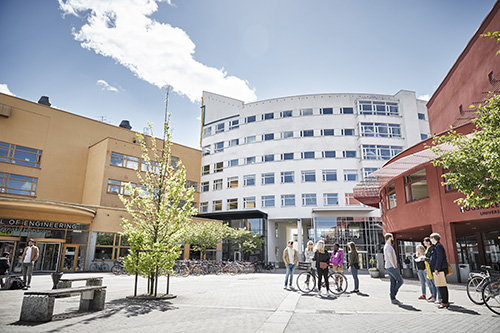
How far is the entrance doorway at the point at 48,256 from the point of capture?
78.2 ft

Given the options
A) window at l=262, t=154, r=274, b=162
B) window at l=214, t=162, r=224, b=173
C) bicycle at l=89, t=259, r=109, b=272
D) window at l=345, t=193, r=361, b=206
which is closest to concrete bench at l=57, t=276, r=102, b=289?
bicycle at l=89, t=259, r=109, b=272

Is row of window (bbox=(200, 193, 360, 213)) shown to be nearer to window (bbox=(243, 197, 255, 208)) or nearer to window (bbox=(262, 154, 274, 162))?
window (bbox=(243, 197, 255, 208))

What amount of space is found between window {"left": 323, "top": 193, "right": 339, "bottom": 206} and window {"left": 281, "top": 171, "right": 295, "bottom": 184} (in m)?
4.14

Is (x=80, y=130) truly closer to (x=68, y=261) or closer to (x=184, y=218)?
(x=68, y=261)

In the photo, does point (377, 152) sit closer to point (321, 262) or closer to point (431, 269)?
point (321, 262)

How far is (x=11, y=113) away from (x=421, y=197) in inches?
1310

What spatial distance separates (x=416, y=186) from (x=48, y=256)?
2550 cm

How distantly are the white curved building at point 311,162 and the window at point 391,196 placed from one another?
11.9m

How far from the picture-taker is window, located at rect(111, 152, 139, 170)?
31859 millimetres

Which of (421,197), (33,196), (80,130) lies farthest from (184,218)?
(80,130)

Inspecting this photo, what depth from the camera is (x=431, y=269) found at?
8.73 m

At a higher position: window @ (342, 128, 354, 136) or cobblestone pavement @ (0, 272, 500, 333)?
window @ (342, 128, 354, 136)

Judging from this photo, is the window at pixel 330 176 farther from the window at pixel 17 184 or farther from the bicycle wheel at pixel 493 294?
the bicycle wheel at pixel 493 294

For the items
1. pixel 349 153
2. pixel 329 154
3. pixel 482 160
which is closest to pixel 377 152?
pixel 349 153
